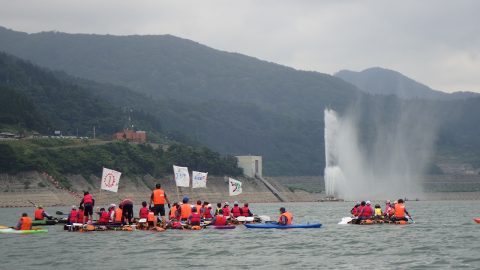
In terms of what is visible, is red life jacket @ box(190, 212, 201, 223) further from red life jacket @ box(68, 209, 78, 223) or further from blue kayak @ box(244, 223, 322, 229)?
red life jacket @ box(68, 209, 78, 223)

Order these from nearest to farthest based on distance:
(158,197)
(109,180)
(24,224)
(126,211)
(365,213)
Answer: (158,197), (24,224), (126,211), (109,180), (365,213)

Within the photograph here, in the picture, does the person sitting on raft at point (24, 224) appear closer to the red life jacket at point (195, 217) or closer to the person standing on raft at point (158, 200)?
the person standing on raft at point (158, 200)

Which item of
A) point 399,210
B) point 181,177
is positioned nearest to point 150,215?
point 181,177

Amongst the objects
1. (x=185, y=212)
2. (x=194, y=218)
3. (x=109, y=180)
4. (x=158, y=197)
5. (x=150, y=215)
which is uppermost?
(x=109, y=180)

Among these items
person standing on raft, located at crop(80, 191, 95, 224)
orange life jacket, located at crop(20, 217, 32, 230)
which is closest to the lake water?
orange life jacket, located at crop(20, 217, 32, 230)

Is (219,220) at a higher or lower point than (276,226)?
higher

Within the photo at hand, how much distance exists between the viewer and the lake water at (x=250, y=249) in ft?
146

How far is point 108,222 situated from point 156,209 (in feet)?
10.8

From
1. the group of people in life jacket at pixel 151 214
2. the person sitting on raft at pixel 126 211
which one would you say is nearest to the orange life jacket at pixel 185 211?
the group of people in life jacket at pixel 151 214

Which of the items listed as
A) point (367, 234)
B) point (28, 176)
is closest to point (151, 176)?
point (28, 176)

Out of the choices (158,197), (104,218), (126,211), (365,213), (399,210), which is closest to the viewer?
(158,197)

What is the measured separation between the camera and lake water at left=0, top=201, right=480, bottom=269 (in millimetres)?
44594

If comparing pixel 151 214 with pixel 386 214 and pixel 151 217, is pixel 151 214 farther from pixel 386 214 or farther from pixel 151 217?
pixel 386 214

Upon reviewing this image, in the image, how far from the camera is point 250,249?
168 ft
